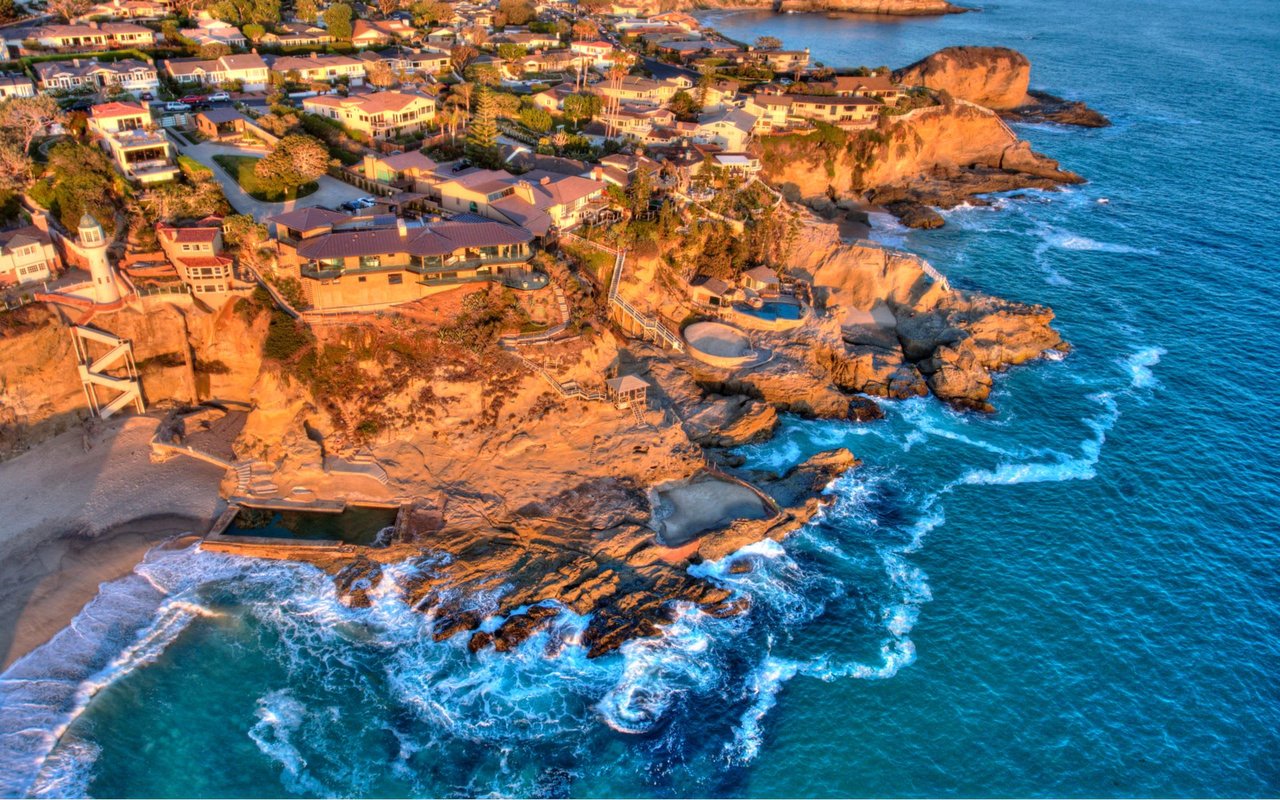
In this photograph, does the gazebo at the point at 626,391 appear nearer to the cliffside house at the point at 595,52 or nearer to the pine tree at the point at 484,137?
the pine tree at the point at 484,137

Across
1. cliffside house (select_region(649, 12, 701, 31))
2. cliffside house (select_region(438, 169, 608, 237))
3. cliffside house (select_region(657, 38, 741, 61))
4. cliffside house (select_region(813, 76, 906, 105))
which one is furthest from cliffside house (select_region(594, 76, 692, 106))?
cliffside house (select_region(649, 12, 701, 31))

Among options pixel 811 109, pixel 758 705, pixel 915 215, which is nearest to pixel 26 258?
pixel 758 705

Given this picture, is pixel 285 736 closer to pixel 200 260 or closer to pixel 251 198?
pixel 200 260

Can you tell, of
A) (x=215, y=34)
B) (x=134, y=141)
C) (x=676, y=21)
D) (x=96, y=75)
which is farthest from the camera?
(x=676, y=21)

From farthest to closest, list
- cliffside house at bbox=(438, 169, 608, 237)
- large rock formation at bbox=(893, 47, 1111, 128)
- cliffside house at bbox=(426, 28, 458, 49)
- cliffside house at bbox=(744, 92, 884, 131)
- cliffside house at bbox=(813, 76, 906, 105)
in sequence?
large rock formation at bbox=(893, 47, 1111, 128) < cliffside house at bbox=(426, 28, 458, 49) < cliffside house at bbox=(813, 76, 906, 105) < cliffside house at bbox=(744, 92, 884, 131) < cliffside house at bbox=(438, 169, 608, 237)

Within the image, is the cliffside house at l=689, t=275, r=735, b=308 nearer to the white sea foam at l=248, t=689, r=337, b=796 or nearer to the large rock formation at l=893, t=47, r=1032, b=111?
the white sea foam at l=248, t=689, r=337, b=796

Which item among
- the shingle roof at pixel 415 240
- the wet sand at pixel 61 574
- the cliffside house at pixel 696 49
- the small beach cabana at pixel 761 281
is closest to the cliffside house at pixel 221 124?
the shingle roof at pixel 415 240
